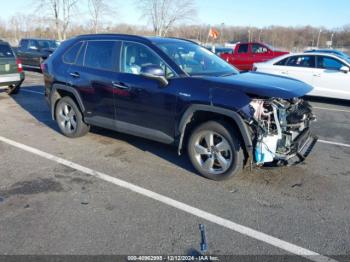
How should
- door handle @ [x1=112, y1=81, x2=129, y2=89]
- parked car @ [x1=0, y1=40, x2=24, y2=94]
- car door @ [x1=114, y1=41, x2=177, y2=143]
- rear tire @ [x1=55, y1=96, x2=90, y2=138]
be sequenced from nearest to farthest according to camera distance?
car door @ [x1=114, y1=41, x2=177, y2=143] → door handle @ [x1=112, y1=81, x2=129, y2=89] → rear tire @ [x1=55, y1=96, x2=90, y2=138] → parked car @ [x1=0, y1=40, x2=24, y2=94]

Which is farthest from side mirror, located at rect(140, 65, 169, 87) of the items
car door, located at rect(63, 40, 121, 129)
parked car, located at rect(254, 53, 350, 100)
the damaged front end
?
parked car, located at rect(254, 53, 350, 100)

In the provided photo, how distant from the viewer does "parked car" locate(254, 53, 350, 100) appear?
9695mm

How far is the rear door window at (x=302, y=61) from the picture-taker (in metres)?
10.3

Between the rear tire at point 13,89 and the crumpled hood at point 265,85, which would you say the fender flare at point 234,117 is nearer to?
the crumpled hood at point 265,85

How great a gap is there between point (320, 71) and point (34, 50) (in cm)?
1349

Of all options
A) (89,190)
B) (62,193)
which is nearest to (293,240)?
(89,190)

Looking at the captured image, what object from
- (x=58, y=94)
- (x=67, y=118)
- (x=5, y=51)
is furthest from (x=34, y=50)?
(x=67, y=118)

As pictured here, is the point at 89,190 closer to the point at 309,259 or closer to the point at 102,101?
the point at 102,101

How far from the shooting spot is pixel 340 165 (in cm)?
495

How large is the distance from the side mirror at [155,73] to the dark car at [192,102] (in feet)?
0.04

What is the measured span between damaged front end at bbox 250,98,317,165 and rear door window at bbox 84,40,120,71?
7.85 ft

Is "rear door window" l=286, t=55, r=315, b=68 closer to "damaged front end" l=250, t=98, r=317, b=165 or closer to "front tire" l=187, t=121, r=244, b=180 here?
"damaged front end" l=250, t=98, r=317, b=165

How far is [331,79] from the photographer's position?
980cm

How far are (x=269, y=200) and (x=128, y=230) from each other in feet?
5.62
